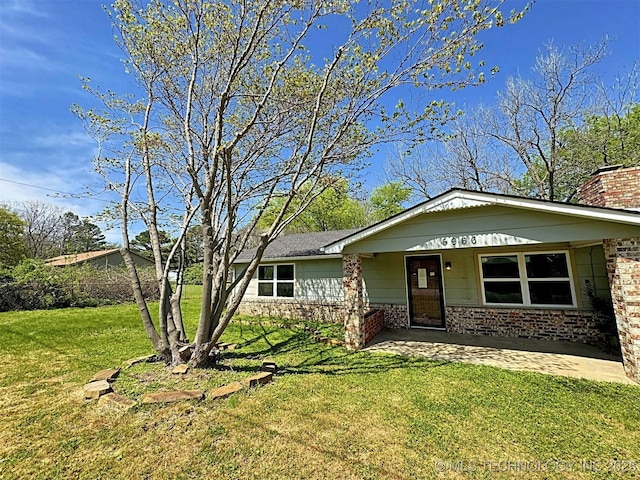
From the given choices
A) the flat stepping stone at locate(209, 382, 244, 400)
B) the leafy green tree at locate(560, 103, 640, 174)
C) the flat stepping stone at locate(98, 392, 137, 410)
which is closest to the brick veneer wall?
the flat stepping stone at locate(209, 382, 244, 400)

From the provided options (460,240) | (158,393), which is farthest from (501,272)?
(158,393)

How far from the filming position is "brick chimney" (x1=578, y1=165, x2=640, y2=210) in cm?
609

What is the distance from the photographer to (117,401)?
12.8 feet

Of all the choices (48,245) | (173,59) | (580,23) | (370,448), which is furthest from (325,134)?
(48,245)

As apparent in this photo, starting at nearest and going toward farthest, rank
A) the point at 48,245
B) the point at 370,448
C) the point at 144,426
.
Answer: the point at 370,448 < the point at 144,426 < the point at 48,245

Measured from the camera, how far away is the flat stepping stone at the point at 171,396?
386 centimetres

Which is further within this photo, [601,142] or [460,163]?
[460,163]

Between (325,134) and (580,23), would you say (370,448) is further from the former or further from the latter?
(580,23)

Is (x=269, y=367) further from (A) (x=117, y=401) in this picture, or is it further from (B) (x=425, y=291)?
(B) (x=425, y=291)

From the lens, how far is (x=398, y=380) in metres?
4.81

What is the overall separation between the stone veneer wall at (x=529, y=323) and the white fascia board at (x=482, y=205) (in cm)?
332

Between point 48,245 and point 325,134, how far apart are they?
30.9m

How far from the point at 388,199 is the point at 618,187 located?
17881 mm

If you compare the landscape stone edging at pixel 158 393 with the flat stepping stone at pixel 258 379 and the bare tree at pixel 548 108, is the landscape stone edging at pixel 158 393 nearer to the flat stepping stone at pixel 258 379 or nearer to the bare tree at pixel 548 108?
the flat stepping stone at pixel 258 379
